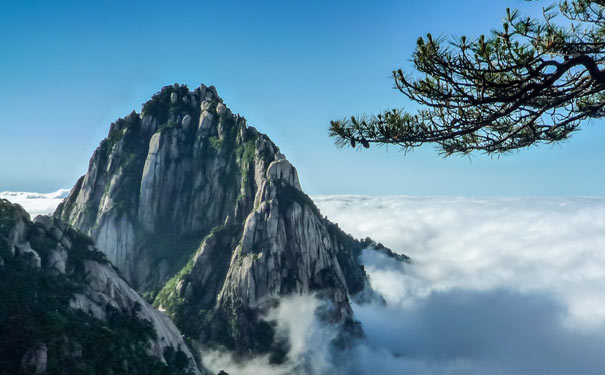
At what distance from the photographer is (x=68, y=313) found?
37.5 meters

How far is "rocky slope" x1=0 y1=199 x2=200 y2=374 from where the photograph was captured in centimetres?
3070

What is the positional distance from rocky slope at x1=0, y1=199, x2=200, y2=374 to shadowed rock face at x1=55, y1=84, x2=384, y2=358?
35.4 meters

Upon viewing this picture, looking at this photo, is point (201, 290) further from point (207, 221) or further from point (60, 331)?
point (60, 331)

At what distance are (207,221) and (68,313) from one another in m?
79.2

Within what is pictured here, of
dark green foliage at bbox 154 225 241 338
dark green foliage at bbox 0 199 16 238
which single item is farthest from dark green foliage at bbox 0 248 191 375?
dark green foliage at bbox 154 225 241 338

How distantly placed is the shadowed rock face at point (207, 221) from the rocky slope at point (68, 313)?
35.4m

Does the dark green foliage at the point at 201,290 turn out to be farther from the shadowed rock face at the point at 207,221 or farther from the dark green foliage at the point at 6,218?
the dark green foliage at the point at 6,218

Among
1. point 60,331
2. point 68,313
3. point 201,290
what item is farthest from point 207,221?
point 60,331

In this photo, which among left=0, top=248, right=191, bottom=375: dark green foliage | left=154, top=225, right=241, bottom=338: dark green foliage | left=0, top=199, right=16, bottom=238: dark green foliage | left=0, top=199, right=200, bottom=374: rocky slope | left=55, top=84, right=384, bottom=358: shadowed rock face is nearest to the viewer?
left=0, top=248, right=191, bottom=375: dark green foliage

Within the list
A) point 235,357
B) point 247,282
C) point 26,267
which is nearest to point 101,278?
point 26,267

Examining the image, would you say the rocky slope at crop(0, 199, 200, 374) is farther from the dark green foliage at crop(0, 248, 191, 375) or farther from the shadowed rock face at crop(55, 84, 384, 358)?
the shadowed rock face at crop(55, 84, 384, 358)

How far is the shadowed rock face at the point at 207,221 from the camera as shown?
92.7 meters

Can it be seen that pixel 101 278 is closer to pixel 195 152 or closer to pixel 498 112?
pixel 498 112

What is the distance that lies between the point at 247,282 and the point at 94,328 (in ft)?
177
